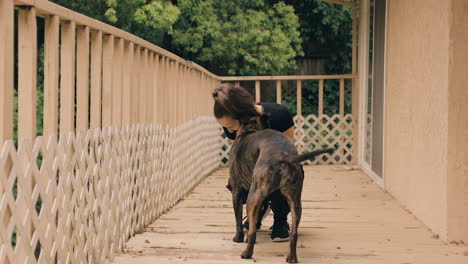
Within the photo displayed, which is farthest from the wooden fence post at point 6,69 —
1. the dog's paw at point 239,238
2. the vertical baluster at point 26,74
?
the dog's paw at point 239,238

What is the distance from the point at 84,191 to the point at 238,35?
11620 millimetres

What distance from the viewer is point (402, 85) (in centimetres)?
632

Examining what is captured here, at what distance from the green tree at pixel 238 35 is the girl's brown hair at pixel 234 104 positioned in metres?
10.2

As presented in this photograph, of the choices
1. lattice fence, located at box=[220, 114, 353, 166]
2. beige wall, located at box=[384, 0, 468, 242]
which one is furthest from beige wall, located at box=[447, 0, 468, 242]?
lattice fence, located at box=[220, 114, 353, 166]

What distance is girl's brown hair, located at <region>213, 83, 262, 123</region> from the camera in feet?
14.4

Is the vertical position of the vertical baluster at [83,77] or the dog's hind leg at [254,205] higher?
the vertical baluster at [83,77]

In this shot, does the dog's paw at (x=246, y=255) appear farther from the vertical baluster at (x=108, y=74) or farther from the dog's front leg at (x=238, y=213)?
the vertical baluster at (x=108, y=74)

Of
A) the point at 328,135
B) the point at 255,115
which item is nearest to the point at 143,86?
the point at 255,115

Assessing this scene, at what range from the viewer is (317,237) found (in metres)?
4.83

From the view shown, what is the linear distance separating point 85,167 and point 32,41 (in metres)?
0.96

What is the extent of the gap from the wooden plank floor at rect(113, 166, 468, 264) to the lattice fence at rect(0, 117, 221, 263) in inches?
8.7

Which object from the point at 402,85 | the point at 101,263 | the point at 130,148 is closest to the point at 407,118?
the point at 402,85

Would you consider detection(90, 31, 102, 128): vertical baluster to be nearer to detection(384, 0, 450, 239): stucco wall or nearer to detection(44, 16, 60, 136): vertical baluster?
detection(44, 16, 60, 136): vertical baluster

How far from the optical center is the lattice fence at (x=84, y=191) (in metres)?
2.72
